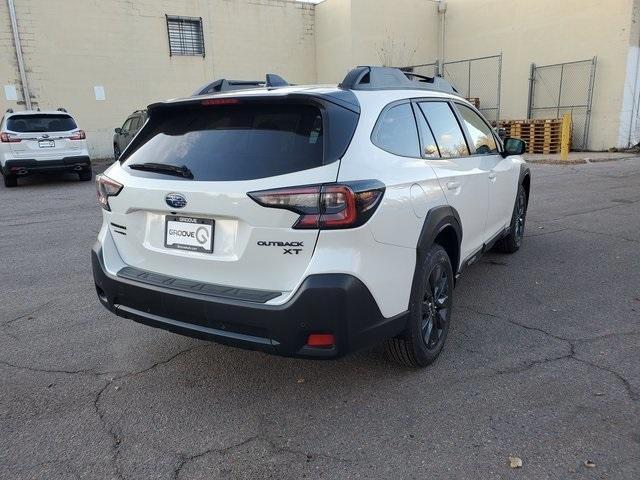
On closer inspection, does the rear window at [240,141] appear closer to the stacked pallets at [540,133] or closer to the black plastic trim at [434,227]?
the black plastic trim at [434,227]

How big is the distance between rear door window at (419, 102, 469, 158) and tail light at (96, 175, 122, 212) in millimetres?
2136

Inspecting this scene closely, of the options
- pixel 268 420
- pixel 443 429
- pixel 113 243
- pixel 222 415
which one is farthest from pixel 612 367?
pixel 113 243

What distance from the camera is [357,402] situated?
301cm

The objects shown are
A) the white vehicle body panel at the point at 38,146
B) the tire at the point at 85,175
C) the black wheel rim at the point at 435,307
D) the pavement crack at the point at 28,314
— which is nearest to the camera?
the black wheel rim at the point at 435,307

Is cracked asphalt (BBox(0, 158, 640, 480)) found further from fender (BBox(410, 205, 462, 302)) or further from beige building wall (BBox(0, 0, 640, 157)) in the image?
beige building wall (BBox(0, 0, 640, 157))

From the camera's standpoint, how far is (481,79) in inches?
814

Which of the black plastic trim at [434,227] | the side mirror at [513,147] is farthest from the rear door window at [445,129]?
the side mirror at [513,147]

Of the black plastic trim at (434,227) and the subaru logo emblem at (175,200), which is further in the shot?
the black plastic trim at (434,227)

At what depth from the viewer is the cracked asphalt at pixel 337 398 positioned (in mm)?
2502

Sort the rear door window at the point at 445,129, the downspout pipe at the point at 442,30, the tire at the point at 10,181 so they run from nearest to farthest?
the rear door window at the point at 445,129
the tire at the point at 10,181
the downspout pipe at the point at 442,30

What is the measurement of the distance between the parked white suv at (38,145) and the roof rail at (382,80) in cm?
1097

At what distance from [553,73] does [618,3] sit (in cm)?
284

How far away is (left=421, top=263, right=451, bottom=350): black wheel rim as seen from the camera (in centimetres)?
329

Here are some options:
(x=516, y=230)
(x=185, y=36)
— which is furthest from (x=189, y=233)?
(x=185, y=36)
